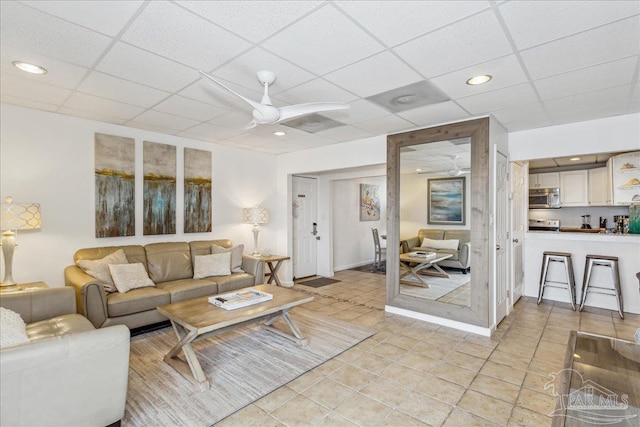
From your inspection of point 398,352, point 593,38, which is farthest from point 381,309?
point 593,38

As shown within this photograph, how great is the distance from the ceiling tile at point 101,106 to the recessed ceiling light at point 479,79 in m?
3.41

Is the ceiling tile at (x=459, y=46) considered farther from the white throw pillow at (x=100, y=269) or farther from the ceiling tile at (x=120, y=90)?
the white throw pillow at (x=100, y=269)

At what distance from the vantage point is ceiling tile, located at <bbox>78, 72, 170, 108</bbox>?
8.80 ft

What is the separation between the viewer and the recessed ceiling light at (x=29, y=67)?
7.83ft

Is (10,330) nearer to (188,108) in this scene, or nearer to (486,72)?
(188,108)

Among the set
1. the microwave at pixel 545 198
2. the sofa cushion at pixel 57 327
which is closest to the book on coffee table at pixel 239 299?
the sofa cushion at pixel 57 327

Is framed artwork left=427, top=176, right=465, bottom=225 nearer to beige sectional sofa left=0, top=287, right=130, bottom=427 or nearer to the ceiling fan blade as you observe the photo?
the ceiling fan blade

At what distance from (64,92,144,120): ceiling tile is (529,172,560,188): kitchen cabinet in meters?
7.88

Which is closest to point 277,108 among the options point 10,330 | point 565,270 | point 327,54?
point 327,54

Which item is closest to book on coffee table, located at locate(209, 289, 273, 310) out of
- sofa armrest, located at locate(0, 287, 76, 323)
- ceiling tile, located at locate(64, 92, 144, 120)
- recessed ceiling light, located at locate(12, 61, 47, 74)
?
sofa armrest, located at locate(0, 287, 76, 323)

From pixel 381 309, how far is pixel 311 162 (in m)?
2.75

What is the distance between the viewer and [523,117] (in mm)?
3604

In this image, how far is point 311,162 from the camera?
5492 millimetres

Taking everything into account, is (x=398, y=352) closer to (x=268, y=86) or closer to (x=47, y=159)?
(x=268, y=86)
